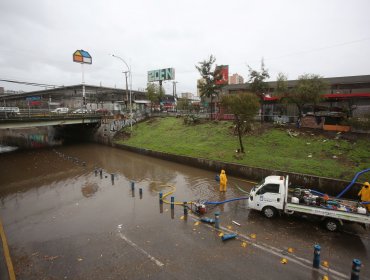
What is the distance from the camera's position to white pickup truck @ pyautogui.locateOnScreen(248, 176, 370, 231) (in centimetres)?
963

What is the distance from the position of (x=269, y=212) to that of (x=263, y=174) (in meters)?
6.52

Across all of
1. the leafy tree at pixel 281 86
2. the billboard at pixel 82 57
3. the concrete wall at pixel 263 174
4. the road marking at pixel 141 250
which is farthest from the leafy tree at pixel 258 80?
the billboard at pixel 82 57

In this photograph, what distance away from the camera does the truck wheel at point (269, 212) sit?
37.3 ft

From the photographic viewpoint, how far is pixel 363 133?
819 inches

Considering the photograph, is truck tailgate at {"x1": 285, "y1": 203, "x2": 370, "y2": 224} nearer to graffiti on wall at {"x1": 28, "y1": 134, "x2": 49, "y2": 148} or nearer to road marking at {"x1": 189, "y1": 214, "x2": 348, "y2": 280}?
road marking at {"x1": 189, "y1": 214, "x2": 348, "y2": 280}

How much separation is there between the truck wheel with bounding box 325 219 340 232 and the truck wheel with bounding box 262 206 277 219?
90.8 inches

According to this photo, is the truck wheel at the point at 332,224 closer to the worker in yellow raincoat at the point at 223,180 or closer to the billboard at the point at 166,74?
the worker in yellow raincoat at the point at 223,180

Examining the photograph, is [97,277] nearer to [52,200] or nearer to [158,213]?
[158,213]

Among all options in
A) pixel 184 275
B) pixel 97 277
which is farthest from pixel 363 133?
pixel 97 277

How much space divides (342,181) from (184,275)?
41.3 ft

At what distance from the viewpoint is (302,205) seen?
10.5m

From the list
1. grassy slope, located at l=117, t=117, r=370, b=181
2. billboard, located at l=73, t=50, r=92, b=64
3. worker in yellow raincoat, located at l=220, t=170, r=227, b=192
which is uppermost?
billboard, located at l=73, t=50, r=92, b=64

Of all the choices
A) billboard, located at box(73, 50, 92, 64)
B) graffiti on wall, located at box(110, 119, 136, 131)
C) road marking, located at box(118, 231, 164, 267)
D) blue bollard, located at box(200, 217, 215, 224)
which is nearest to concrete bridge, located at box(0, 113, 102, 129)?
graffiti on wall, located at box(110, 119, 136, 131)

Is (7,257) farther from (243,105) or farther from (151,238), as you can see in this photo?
(243,105)
